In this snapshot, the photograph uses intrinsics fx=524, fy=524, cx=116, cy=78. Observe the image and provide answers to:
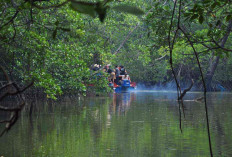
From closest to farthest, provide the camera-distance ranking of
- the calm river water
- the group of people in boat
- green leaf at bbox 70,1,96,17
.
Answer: green leaf at bbox 70,1,96,17
the calm river water
the group of people in boat

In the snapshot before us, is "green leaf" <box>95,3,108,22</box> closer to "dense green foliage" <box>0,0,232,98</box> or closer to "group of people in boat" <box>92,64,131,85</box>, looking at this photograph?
"dense green foliage" <box>0,0,232,98</box>

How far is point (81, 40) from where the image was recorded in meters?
19.6

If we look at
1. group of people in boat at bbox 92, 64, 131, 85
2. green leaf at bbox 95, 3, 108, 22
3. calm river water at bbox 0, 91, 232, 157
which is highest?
group of people in boat at bbox 92, 64, 131, 85

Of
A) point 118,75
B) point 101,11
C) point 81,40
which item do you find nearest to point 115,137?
point 101,11

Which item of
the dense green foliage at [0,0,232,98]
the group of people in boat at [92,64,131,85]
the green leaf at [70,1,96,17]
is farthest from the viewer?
the group of people in boat at [92,64,131,85]

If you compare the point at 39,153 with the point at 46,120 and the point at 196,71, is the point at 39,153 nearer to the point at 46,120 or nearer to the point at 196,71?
the point at 46,120

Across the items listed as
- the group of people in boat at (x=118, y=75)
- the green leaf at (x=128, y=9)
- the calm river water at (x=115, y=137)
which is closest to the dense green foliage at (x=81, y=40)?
the green leaf at (x=128, y=9)

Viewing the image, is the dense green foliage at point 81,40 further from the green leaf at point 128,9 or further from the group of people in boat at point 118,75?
the group of people in boat at point 118,75

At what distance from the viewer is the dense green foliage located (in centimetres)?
395

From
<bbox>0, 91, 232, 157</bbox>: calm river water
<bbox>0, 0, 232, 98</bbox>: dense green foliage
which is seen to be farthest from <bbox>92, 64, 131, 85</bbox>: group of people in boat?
<bbox>0, 91, 232, 157</bbox>: calm river water

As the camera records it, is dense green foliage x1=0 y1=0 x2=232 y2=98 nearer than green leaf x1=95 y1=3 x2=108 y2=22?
No

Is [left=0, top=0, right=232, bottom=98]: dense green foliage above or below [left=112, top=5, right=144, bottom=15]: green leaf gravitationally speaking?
above

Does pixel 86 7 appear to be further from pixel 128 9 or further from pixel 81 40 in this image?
pixel 81 40

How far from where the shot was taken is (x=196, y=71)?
38281 millimetres
